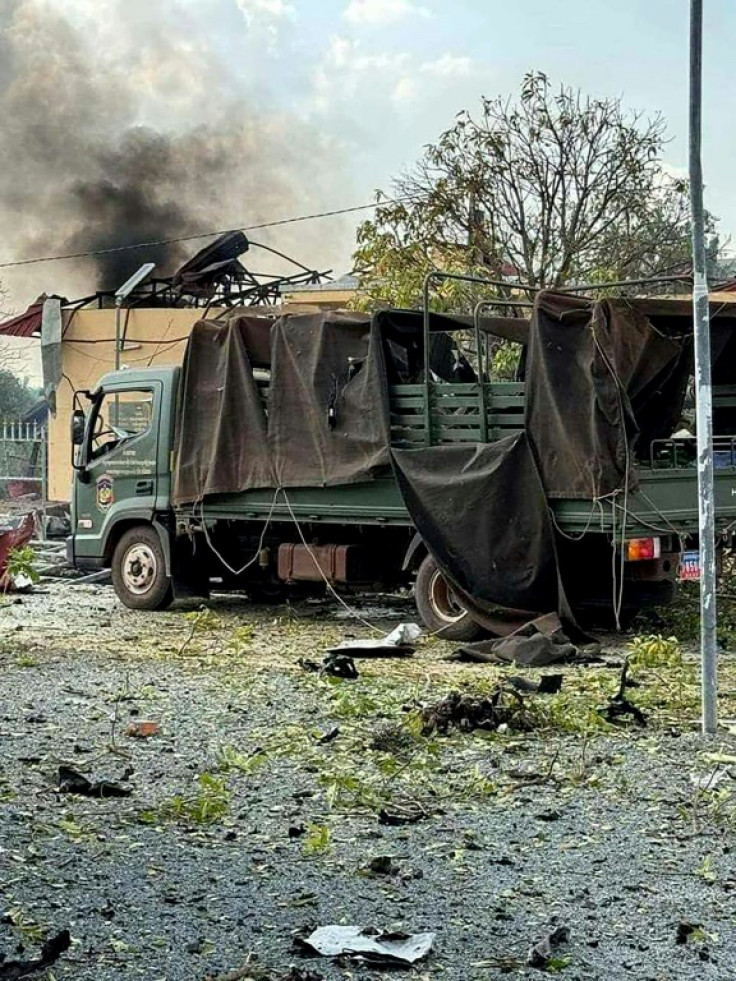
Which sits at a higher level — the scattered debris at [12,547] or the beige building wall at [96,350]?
the beige building wall at [96,350]

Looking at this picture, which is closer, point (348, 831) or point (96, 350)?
point (348, 831)

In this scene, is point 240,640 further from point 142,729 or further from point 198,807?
point 198,807

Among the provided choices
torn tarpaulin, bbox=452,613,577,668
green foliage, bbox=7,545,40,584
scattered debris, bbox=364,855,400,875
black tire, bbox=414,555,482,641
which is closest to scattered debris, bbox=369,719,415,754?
scattered debris, bbox=364,855,400,875

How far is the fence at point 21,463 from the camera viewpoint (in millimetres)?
28280

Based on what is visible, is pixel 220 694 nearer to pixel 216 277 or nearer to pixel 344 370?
pixel 344 370

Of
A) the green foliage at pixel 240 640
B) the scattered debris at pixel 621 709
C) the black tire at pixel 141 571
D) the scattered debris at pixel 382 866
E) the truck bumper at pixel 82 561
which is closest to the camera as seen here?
the scattered debris at pixel 382 866

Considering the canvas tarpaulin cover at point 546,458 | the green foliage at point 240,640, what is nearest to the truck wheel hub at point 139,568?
the green foliage at point 240,640

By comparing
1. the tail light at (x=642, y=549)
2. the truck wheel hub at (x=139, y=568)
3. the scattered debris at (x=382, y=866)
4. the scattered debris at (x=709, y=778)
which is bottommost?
the scattered debris at (x=382, y=866)

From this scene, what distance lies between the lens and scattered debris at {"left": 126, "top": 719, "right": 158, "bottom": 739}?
7.32 metres

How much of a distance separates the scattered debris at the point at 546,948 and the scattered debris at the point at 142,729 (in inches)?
140

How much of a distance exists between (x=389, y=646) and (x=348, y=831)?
509cm

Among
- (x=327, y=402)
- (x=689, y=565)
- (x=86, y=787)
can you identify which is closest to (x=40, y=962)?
(x=86, y=787)

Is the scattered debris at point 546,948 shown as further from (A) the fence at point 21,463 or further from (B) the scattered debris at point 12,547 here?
(A) the fence at point 21,463

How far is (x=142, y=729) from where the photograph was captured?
7465 mm
